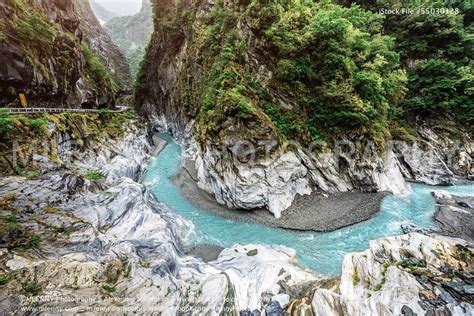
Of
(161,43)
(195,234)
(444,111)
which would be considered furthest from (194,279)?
(161,43)

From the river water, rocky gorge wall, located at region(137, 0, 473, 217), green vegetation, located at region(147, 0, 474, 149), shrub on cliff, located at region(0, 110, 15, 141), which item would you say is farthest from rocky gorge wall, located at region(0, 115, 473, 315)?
green vegetation, located at region(147, 0, 474, 149)

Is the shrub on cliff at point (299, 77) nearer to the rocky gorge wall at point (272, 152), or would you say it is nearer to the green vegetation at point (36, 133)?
the rocky gorge wall at point (272, 152)

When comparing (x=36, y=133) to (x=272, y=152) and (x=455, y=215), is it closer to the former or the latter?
(x=272, y=152)

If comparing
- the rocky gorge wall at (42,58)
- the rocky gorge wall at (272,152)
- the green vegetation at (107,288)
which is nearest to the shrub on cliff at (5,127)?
the rocky gorge wall at (42,58)

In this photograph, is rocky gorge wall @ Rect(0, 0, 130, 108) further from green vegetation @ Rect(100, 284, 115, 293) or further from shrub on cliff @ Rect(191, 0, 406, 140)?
green vegetation @ Rect(100, 284, 115, 293)

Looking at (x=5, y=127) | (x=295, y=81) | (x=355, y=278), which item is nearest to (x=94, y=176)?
(x=5, y=127)

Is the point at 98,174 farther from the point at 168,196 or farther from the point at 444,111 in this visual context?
the point at 444,111

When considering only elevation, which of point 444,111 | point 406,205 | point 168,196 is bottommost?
point 168,196
